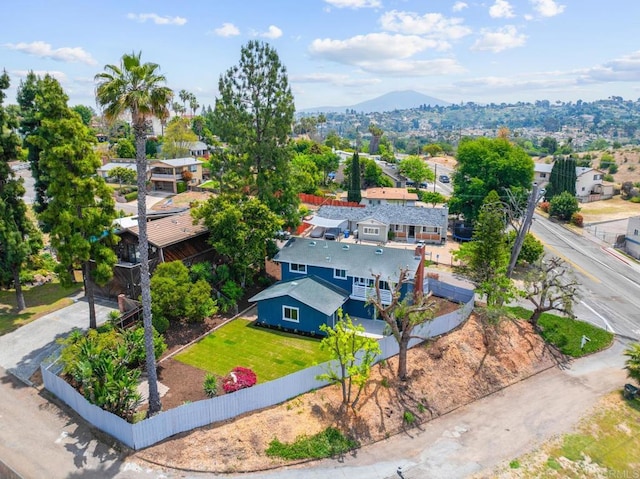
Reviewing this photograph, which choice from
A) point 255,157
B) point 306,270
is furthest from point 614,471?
point 255,157

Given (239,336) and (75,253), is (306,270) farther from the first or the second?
(75,253)

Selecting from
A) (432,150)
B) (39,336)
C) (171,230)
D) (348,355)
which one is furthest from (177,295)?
(432,150)

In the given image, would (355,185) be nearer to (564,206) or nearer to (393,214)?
(393,214)

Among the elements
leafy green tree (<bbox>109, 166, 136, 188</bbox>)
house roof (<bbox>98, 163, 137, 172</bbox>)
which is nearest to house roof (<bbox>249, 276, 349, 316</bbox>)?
leafy green tree (<bbox>109, 166, 136, 188</bbox>)

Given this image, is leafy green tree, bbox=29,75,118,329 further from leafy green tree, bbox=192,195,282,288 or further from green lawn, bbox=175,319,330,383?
leafy green tree, bbox=192,195,282,288

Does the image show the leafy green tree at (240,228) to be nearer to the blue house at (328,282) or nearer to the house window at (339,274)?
the blue house at (328,282)

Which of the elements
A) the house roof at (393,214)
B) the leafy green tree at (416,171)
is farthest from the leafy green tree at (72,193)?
the leafy green tree at (416,171)
